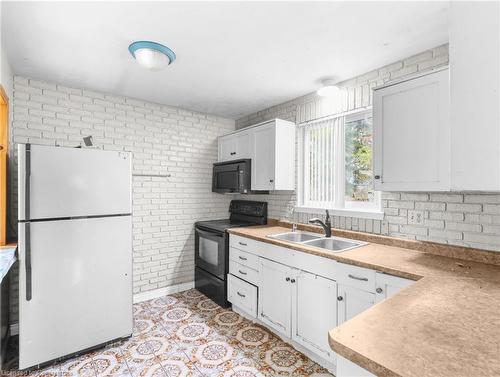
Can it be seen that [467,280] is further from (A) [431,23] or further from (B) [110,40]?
(B) [110,40]

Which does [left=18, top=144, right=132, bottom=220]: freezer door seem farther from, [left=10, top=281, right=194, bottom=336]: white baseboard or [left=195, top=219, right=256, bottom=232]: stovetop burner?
[left=10, top=281, right=194, bottom=336]: white baseboard

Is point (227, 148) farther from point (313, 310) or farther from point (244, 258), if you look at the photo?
point (313, 310)

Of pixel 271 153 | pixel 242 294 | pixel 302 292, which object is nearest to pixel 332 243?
pixel 302 292

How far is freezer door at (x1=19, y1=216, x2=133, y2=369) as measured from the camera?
2.02m

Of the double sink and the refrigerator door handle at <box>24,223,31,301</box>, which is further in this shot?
the double sink

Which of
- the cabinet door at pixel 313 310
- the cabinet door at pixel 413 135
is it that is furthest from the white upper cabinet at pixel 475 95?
the cabinet door at pixel 313 310

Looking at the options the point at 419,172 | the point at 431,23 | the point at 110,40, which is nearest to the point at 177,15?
the point at 110,40

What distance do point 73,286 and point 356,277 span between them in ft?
7.16

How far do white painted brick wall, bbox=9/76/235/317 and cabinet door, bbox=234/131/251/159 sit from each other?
0.49m

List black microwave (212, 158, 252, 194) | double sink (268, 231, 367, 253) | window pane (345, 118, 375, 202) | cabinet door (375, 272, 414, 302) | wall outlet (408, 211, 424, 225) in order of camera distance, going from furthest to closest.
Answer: black microwave (212, 158, 252, 194) < window pane (345, 118, 375, 202) < double sink (268, 231, 367, 253) < wall outlet (408, 211, 424, 225) < cabinet door (375, 272, 414, 302)

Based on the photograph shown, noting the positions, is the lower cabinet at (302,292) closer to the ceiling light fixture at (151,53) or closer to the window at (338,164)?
the window at (338,164)

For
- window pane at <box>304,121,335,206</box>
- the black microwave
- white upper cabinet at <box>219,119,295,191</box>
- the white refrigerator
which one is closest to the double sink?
window pane at <box>304,121,335,206</box>

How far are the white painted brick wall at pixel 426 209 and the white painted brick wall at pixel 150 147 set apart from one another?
1.62 meters

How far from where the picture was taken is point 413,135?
1899 millimetres
